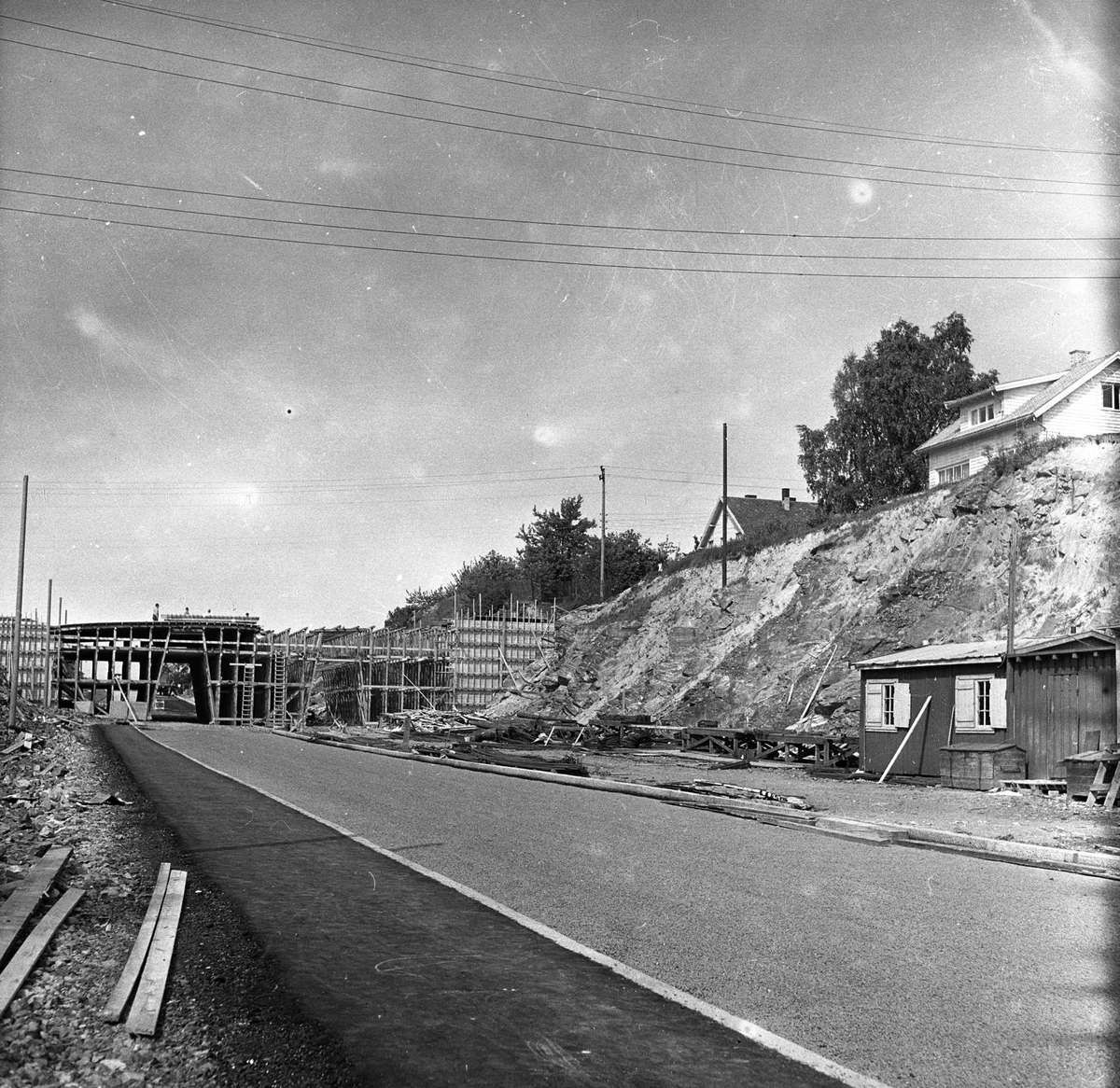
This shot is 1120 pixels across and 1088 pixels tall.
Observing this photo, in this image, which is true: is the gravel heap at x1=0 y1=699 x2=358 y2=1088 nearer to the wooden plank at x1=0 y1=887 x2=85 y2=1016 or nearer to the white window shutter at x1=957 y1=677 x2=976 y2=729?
the wooden plank at x1=0 y1=887 x2=85 y2=1016

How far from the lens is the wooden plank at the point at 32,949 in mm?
6198

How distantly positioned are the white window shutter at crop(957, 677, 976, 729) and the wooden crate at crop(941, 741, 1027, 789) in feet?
2.17

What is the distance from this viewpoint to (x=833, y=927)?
8.12 meters

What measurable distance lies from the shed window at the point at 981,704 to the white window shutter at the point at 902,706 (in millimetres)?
1604

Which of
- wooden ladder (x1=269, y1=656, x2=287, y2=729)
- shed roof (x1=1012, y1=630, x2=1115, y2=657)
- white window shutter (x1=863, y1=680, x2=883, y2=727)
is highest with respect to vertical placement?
shed roof (x1=1012, y1=630, x2=1115, y2=657)

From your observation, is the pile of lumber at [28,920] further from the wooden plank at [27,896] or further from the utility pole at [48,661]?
the utility pole at [48,661]

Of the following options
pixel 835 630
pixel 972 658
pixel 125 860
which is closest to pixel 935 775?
pixel 972 658

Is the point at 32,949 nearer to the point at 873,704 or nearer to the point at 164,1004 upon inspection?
the point at 164,1004

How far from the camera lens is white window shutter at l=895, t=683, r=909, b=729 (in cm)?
2541

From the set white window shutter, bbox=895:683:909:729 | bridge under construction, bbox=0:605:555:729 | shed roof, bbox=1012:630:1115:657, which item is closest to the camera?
shed roof, bbox=1012:630:1115:657

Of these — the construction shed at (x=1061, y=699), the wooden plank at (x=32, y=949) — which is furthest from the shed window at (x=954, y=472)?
the wooden plank at (x=32, y=949)

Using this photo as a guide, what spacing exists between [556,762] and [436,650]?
109ft

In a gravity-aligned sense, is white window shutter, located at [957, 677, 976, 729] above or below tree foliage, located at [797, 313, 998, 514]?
below

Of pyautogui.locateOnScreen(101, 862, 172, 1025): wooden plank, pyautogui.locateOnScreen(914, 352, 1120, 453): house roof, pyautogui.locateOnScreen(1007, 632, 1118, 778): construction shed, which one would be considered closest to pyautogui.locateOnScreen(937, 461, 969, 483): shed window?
pyautogui.locateOnScreen(914, 352, 1120, 453): house roof
